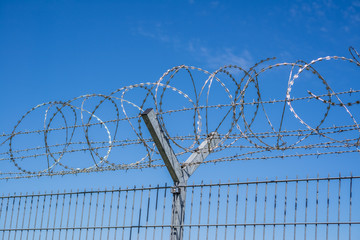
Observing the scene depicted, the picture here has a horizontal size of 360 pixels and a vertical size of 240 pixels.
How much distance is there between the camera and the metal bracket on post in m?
9.23

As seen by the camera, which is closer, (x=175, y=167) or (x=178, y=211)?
(x=178, y=211)

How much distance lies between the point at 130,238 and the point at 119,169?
3.55 ft

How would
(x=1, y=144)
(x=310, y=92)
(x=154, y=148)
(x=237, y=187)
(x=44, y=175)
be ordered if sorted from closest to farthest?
(x=310, y=92)
(x=237, y=187)
(x=154, y=148)
(x=44, y=175)
(x=1, y=144)

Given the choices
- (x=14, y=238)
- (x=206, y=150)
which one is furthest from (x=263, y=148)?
(x=14, y=238)

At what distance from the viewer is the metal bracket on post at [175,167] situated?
923cm

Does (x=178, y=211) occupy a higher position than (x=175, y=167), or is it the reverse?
(x=175, y=167)

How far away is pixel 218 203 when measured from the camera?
29.9 feet

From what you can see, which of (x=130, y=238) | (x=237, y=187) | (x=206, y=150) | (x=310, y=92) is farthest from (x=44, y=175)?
(x=310, y=92)

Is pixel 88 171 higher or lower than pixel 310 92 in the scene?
lower

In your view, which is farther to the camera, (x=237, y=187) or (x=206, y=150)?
(x=206, y=150)

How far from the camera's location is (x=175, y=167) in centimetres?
950

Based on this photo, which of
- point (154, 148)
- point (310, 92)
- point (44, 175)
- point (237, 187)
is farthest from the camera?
point (44, 175)

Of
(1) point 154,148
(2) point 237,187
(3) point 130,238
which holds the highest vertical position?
(1) point 154,148

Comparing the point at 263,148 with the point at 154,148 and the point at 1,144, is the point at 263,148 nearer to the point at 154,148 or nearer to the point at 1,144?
the point at 154,148
